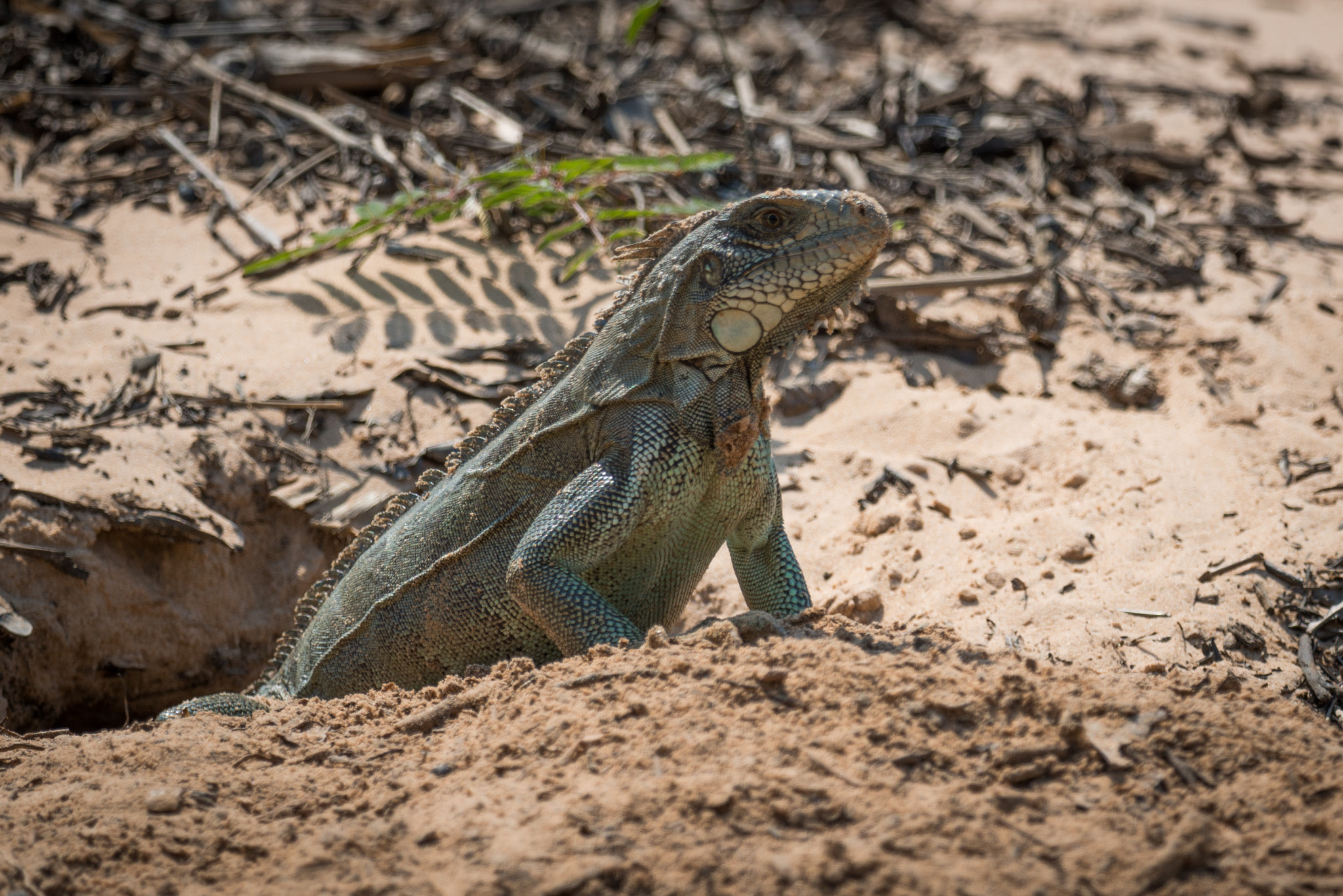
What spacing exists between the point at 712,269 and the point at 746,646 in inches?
69.6

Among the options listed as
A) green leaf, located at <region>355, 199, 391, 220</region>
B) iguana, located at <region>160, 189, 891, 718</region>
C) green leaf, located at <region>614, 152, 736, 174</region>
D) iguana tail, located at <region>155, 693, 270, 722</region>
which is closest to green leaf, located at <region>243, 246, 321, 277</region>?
green leaf, located at <region>355, 199, 391, 220</region>

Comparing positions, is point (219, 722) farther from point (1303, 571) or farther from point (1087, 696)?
point (1303, 571)

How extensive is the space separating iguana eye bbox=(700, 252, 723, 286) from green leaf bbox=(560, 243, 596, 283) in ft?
10.5

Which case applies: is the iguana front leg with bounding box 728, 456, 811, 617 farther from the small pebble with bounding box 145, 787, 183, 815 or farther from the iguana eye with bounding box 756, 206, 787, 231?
the small pebble with bounding box 145, 787, 183, 815

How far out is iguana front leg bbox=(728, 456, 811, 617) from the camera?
17.6 feet

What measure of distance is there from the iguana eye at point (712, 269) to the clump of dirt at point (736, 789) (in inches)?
62.8

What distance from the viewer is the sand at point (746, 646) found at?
10.9 feet

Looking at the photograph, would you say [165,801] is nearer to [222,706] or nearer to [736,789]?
[222,706]

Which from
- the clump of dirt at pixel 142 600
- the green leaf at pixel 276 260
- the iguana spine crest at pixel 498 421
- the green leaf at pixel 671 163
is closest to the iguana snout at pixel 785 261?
the iguana spine crest at pixel 498 421

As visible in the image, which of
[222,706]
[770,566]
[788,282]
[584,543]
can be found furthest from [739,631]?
[222,706]

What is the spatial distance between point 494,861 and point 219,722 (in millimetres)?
2168

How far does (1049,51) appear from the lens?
51.4 feet

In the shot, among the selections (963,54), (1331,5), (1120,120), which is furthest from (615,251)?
(1331,5)

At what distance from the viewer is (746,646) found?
14.4 feet
